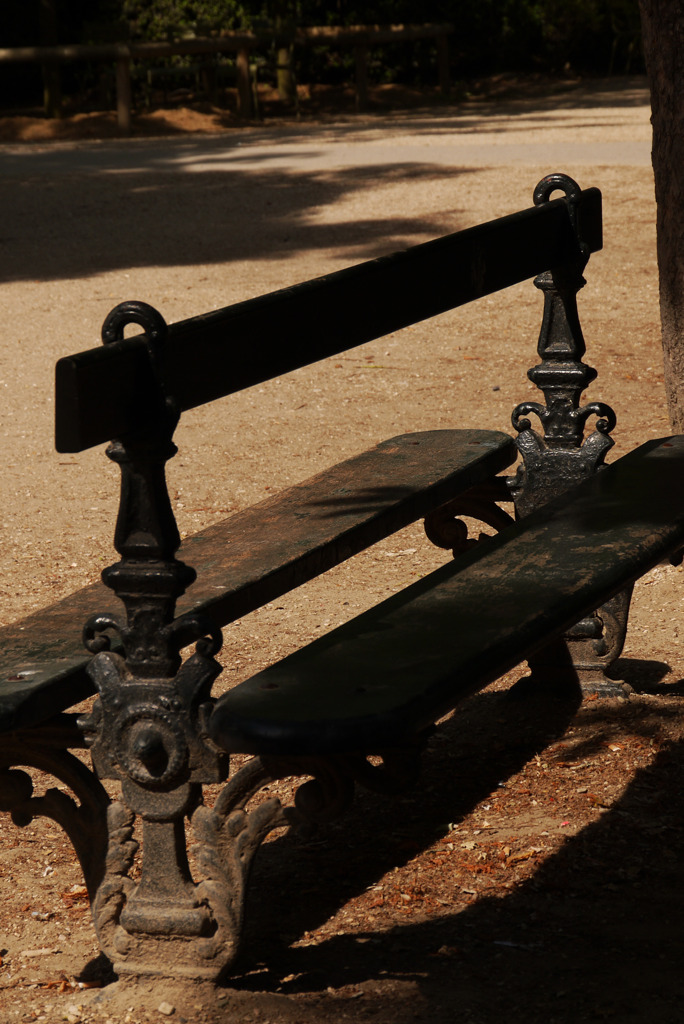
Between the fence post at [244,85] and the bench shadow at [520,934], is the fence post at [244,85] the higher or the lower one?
the higher one

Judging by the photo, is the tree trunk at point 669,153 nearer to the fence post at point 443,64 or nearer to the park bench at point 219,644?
the park bench at point 219,644

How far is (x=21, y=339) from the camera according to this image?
28.3 ft

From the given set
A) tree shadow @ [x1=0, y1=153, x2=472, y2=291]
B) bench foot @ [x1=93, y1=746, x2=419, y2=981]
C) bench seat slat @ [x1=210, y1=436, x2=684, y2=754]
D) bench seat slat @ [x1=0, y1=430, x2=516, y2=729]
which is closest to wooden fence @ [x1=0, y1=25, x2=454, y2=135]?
tree shadow @ [x1=0, y1=153, x2=472, y2=291]

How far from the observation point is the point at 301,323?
8.63 ft

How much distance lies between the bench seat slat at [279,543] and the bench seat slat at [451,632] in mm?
425

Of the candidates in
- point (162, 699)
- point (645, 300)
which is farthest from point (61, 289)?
point (162, 699)

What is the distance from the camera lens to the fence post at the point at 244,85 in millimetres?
20672

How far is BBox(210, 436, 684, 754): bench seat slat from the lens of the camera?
193 cm

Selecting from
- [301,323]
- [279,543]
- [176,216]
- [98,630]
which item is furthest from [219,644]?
[176,216]

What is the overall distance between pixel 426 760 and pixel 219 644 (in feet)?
4.60

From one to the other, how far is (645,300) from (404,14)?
1863 centimetres

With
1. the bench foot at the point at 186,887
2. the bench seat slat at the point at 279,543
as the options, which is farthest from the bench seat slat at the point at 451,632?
the bench seat slat at the point at 279,543

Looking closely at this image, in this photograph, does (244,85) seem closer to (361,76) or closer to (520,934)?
(361,76)

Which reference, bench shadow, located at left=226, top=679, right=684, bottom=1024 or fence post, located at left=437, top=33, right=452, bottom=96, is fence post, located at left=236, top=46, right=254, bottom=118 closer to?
fence post, located at left=437, top=33, right=452, bottom=96
